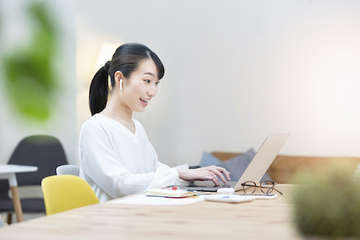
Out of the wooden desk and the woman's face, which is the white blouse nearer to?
the woman's face

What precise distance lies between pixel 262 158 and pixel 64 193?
0.68 meters

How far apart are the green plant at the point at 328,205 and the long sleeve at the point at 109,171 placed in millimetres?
1452

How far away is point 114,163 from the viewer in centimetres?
216

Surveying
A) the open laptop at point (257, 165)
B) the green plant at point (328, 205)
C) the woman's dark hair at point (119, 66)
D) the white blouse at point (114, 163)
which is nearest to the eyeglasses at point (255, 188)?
the open laptop at point (257, 165)

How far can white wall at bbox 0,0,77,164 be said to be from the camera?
192 inches

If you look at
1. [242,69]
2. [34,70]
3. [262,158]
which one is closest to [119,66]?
[262,158]

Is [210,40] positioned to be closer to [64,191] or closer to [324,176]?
[64,191]

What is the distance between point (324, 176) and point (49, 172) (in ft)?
14.1

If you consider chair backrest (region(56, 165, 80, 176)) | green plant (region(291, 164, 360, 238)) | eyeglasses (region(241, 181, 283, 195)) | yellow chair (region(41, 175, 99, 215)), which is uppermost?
green plant (region(291, 164, 360, 238))

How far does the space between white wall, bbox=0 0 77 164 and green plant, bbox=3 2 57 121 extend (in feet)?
0.20

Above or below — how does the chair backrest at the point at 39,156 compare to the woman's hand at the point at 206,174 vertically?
below

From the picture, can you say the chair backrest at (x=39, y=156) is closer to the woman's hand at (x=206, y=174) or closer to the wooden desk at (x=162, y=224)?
the woman's hand at (x=206, y=174)

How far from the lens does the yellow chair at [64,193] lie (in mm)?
1788

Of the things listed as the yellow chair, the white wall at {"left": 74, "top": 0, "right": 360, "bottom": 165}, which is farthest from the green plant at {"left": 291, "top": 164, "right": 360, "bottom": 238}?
the white wall at {"left": 74, "top": 0, "right": 360, "bottom": 165}
